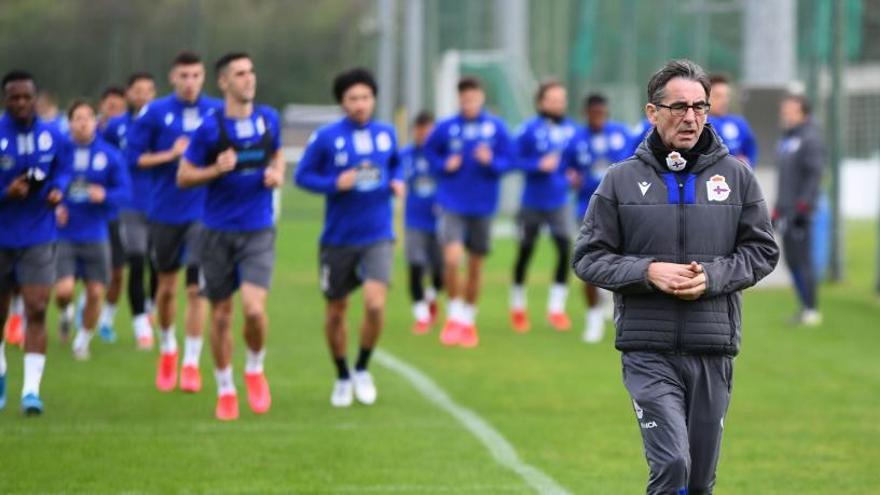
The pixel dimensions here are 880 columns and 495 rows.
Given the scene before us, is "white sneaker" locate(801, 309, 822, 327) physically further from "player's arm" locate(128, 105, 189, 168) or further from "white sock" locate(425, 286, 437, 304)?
"player's arm" locate(128, 105, 189, 168)

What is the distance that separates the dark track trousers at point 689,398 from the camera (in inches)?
280

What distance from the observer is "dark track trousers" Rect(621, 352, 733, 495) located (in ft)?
23.4

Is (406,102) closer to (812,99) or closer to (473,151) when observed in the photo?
(812,99)

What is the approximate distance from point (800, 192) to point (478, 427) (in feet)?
25.6

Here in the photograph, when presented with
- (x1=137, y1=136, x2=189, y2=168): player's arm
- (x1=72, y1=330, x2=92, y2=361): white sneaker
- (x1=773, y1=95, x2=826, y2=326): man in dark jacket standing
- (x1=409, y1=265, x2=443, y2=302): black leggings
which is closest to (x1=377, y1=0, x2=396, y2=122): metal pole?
(x1=409, y1=265, x2=443, y2=302): black leggings

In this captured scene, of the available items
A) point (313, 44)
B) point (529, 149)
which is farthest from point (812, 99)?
point (313, 44)

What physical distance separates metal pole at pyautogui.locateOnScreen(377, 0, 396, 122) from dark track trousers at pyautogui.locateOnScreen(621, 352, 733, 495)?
82.6 feet

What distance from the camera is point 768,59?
22.9 m

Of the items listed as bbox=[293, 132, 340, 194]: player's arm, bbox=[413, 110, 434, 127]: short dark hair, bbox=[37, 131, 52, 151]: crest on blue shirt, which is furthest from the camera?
bbox=[413, 110, 434, 127]: short dark hair

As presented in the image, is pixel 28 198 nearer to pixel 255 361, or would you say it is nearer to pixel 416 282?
pixel 255 361

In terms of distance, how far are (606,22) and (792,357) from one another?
80.1 feet

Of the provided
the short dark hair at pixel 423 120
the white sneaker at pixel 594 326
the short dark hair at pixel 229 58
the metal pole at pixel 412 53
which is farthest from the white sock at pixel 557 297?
the metal pole at pixel 412 53

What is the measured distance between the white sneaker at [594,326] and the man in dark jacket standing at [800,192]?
8.38ft

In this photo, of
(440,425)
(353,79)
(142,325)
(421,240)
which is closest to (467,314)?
(421,240)
